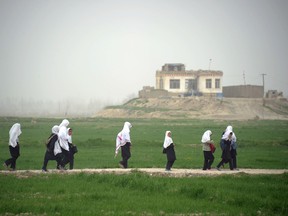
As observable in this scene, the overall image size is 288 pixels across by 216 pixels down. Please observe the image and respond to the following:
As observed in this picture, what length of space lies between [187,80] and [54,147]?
80566 millimetres

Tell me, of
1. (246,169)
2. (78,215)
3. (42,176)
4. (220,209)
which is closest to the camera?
(78,215)

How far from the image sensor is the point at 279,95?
104 m

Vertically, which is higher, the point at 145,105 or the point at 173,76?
the point at 173,76

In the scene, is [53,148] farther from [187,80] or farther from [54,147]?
[187,80]

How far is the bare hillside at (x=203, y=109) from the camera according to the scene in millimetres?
86312

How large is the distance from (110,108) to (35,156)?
228ft

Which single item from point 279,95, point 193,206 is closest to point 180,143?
point 193,206

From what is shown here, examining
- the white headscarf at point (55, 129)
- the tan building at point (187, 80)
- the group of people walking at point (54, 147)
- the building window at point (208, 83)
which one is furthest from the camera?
the building window at point (208, 83)

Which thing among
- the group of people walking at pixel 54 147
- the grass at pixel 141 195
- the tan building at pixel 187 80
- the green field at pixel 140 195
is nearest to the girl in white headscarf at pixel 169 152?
the green field at pixel 140 195

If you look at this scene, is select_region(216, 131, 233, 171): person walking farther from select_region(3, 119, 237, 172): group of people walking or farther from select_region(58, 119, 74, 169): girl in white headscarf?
select_region(58, 119, 74, 169): girl in white headscarf

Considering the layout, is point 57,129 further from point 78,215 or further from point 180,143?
point 180,143

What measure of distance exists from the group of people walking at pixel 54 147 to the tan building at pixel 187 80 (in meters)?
79.4

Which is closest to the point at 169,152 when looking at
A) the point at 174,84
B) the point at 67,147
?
the point at 67,147

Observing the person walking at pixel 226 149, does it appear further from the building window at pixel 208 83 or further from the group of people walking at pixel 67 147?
the building window at pixel 208 83
